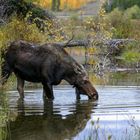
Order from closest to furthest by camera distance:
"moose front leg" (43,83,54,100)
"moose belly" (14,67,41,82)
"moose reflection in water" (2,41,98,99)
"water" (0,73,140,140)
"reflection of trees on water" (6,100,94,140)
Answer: "water" (0,73,140,140)
"reflection of trees on water" (6,100,94,140)
"moose front leg" (43,83,54,100)
"moose reflection in water" (2,41,98,99)
"moose belly" (14,67,41,82)

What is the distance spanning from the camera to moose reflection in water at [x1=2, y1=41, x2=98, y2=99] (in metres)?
19.3

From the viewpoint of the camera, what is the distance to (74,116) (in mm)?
16188

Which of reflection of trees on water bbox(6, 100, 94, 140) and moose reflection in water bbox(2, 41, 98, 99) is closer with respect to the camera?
reflection of trees on water bbox(6, 100, 94, 140)

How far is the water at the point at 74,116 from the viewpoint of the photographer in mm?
13741

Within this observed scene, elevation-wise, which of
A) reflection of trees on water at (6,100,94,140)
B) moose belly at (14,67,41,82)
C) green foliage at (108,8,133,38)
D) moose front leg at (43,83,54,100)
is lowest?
reflection of trees on water at (6,100,94,140)

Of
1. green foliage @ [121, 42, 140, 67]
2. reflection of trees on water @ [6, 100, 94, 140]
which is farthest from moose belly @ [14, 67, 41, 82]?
green foliage @ [121, 42, 140, 67]

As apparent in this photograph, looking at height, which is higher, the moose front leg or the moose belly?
the moose belly

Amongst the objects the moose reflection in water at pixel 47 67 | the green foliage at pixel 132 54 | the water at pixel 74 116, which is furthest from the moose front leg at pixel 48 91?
the green foliage at pixel 132 54

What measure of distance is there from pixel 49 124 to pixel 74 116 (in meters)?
1.10

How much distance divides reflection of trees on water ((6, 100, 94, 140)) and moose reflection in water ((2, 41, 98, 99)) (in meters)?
1.60

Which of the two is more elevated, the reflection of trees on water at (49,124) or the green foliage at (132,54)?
the green foliage at (132,54)

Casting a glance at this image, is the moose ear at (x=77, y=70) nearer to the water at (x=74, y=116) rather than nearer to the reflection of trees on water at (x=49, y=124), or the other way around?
the water at (x=74, y=116)

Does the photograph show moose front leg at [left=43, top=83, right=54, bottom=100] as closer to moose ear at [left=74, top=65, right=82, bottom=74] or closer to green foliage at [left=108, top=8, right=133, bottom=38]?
moose ear at [left=74, top=65, right=82, bottom=74]

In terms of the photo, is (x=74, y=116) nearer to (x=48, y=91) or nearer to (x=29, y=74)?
(x=48, y=91)
